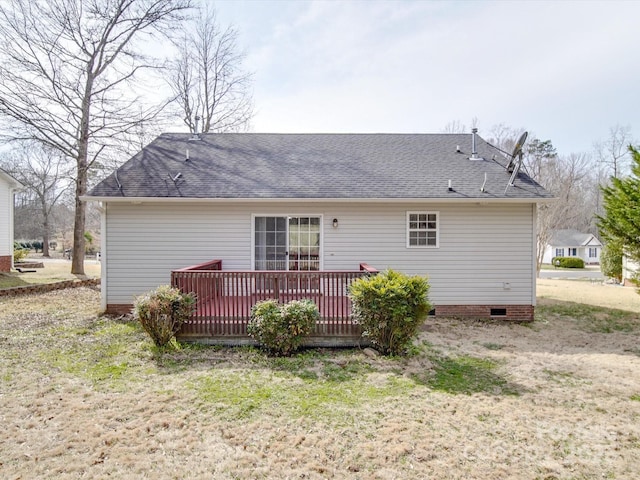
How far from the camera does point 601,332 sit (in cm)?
748

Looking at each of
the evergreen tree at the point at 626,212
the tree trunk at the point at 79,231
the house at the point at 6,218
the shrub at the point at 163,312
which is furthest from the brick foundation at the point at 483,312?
the house at the point at 6,218

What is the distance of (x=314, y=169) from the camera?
931 centimetres

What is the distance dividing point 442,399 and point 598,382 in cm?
236

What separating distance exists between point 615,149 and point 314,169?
32287 millimetres

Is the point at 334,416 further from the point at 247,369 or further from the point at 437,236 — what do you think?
the point at 437,236

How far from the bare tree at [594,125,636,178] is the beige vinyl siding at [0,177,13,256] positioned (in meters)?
40.4

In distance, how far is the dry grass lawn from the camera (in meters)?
2.82

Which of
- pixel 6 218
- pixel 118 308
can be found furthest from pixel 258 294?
pixel 6 218

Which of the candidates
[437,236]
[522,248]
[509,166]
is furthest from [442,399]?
[509,166]

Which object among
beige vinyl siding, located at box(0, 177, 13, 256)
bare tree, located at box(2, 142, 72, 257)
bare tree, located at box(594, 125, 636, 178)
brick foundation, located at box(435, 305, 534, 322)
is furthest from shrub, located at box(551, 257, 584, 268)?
beige vinyl siding, located at box(0, 177, 13, 256)

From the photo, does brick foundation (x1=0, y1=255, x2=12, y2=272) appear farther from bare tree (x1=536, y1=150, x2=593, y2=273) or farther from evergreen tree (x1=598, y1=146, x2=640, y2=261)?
bare tree (x1=536, y1=150, x2=593, y2=273)

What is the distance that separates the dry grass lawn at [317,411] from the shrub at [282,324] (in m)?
0.26

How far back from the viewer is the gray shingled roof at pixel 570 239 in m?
39.3

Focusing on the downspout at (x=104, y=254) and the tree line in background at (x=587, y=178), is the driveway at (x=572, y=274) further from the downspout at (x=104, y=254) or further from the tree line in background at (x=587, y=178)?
the downspout at (x=104, y=254)
